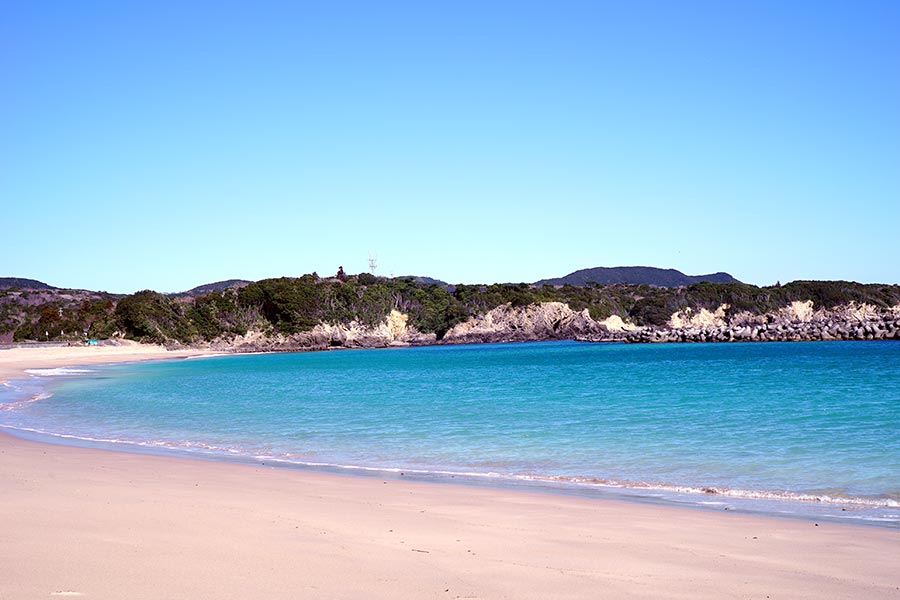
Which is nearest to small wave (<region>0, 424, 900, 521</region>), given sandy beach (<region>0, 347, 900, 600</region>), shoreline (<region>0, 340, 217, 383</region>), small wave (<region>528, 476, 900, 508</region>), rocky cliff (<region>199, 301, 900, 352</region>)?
small wave (<region>528, 476, 900, 508</region>)

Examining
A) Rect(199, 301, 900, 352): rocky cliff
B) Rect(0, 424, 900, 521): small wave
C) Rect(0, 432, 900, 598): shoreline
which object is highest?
Rect(199, 301, 900, 352): rocky cliff

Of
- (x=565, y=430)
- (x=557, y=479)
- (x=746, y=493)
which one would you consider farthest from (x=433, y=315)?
(x=746, y=493)

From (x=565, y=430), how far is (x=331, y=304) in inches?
2864

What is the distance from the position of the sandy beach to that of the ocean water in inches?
65.0

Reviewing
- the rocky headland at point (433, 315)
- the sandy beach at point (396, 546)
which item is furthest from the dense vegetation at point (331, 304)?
the sandy beach at point (396, 546)

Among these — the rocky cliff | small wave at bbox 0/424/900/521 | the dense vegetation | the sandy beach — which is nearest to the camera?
the sandy beach

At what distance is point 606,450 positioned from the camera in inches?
521

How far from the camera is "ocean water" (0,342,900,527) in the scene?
10359 mm

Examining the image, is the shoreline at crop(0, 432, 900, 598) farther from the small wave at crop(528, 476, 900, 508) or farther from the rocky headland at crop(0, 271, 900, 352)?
the rocky headland at crop(0, 271, 900, 352)

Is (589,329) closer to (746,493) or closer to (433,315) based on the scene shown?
(433,315)

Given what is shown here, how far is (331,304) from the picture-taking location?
87062mm

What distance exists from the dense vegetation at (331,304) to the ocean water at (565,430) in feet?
167

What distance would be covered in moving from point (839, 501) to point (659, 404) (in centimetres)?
1201

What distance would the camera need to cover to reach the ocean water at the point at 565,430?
1036 centimetres
